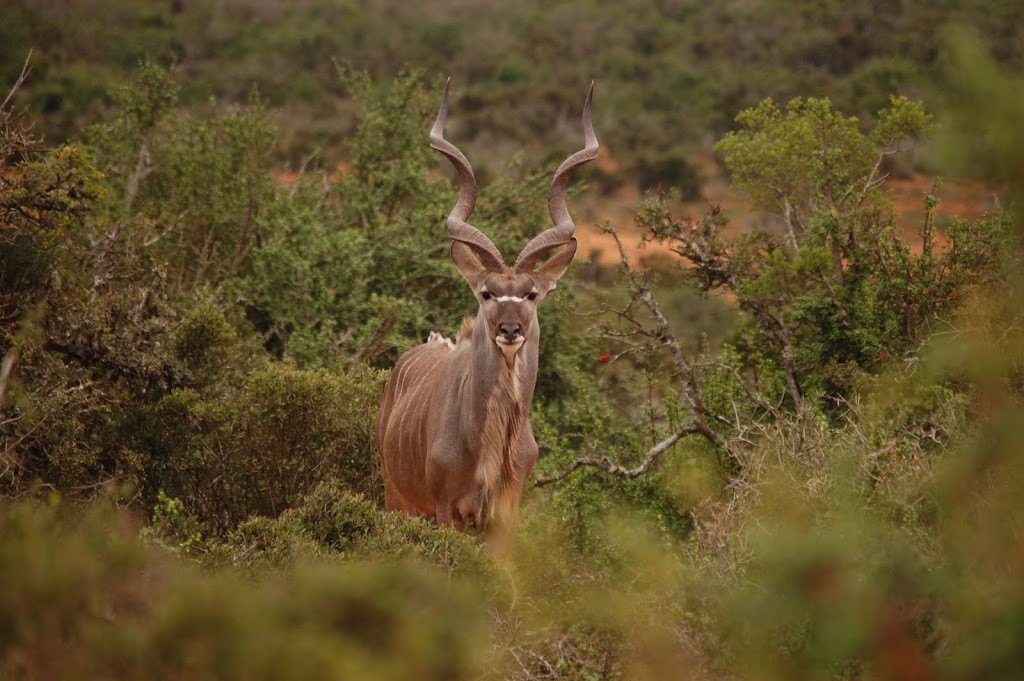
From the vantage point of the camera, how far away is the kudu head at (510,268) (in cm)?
522

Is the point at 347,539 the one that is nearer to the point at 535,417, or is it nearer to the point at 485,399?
the point at 485,399

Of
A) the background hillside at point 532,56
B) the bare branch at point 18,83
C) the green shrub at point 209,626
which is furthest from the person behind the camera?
the background hillside at point 532,56

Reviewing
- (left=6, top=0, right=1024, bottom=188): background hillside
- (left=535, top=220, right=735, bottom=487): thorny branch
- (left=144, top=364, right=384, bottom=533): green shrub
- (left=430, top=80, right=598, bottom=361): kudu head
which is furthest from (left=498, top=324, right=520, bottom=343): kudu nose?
(left=6, top=0, right=1024, bottom=188): background hillside

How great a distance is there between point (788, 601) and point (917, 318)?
4284 millimetres

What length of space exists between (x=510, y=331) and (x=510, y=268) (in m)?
0.55

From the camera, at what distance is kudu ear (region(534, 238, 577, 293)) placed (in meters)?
5.59

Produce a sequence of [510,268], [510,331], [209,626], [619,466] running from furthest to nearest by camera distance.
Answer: [619,466] → [510,268] → [510,331] → [209,626]

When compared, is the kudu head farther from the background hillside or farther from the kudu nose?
the background hillside

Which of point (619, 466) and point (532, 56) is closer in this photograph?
point (619, 466)

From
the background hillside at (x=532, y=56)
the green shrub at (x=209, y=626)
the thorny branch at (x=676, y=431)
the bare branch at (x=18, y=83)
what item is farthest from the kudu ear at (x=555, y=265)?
the background hillside at (x=532, y=56)

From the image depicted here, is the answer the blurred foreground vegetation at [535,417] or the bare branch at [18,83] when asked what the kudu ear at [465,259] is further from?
the bare branch at [18,83]

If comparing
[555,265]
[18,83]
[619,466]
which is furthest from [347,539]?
[18,83]

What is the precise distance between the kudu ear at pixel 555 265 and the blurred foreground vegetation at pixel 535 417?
2.40 feet

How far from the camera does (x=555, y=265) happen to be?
5.68 metres
